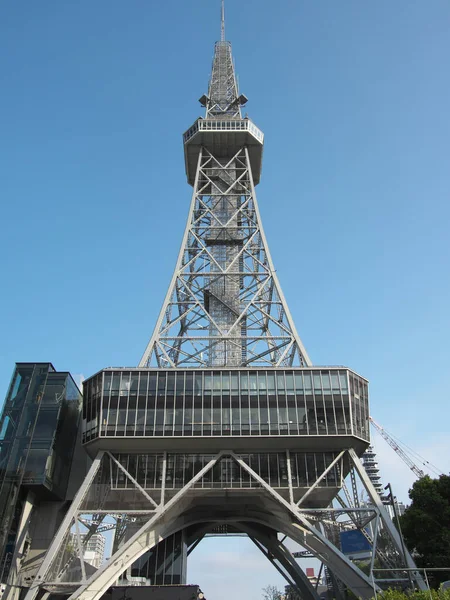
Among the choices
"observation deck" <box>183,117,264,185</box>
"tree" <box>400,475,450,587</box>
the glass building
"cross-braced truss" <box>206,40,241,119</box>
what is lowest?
"tree" <box>400,475,450,587</box>

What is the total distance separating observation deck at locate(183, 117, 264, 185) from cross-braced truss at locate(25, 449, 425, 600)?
1898 inches

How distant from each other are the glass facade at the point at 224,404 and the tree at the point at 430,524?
702 cm

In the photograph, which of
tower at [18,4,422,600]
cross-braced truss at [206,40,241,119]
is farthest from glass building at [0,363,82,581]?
cross-braced truss at [206,40,241,119]

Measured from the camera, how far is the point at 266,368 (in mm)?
53000

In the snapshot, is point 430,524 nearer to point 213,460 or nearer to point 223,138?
point 213,460

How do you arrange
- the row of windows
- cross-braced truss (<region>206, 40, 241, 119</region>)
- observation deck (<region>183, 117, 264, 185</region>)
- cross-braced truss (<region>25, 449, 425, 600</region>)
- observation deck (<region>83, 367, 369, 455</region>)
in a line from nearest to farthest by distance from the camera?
cross-braced truss (<region>25, 449, 425, 600</region>)
observation deck (<region>83, 367, 369, 455</region>)
the row of windows
observation deck (<region>183, 117, 264, 185</region>)
cross-braced truss (<region>206, 40, 241, 119</region>)

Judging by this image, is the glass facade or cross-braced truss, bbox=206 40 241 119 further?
cross-braced truss, bbox=206 40 241 119

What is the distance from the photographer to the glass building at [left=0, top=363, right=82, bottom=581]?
164 feet

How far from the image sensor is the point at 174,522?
188ft

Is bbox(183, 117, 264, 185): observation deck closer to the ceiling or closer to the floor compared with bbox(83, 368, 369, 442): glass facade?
closer to the ceiling

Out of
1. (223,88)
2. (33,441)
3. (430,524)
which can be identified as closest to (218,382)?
(33,441)

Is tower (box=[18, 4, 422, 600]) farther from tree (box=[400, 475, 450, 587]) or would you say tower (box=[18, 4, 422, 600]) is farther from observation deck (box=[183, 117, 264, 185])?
observation deck (box=[183, 117, 264, 185])

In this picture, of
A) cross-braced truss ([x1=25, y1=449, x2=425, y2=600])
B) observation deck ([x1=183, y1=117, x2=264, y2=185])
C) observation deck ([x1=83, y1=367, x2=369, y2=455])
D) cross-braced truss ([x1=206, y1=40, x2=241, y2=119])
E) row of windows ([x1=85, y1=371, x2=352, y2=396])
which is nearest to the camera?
cross-braced truss ([x1=25, y1=449, x2=425, y2=600])

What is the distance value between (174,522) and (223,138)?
173 ft
